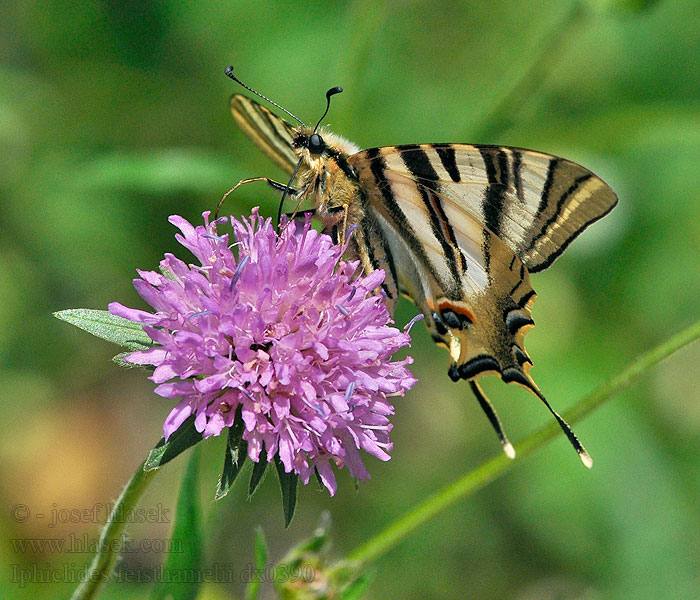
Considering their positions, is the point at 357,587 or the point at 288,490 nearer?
the point at 288,490

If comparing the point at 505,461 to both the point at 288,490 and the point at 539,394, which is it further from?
the point at 288,490

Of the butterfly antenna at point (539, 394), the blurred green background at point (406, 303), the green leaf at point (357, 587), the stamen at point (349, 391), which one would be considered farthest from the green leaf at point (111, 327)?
the blurred green background at point (406, 303)

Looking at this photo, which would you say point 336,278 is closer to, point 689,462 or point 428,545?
point 428,545

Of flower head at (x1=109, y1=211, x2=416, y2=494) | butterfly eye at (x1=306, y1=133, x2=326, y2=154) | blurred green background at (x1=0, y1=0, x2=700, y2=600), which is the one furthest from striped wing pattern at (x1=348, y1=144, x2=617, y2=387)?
blurred green background at (x1=0, y1=0, x2=700, y2=600)

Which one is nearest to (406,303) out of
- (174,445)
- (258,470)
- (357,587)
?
(357,587)

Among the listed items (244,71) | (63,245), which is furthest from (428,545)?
(244,71)
